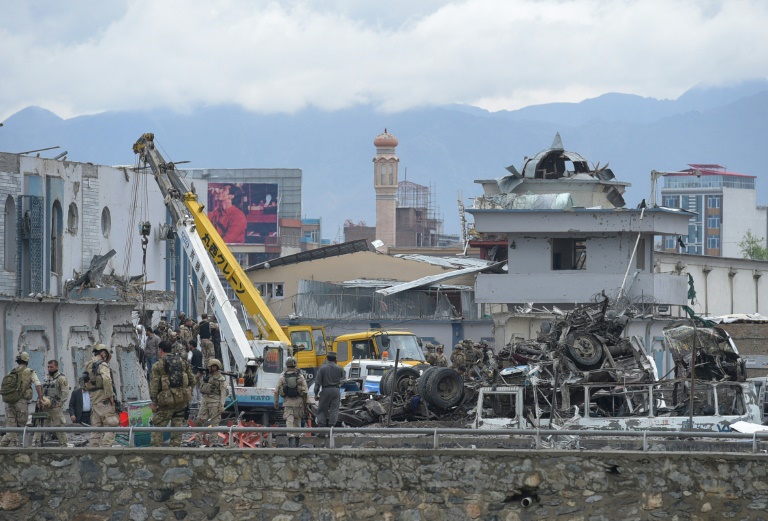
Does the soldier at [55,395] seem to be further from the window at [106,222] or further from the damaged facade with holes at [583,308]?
the window at [106,222]

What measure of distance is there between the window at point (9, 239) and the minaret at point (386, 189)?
114193 mm

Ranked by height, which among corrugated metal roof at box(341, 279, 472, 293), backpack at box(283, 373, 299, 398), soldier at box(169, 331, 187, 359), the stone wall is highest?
corrugated metal roof at box(341, 279, 472, 293)

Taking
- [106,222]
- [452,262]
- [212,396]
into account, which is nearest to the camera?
[212,396]

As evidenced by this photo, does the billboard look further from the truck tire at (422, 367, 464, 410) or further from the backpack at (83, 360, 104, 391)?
the backpack at (83, 360, 104, 391)

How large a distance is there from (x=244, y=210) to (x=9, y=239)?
110645 millimetres

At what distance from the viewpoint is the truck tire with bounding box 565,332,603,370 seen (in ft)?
86.7

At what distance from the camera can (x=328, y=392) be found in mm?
23797

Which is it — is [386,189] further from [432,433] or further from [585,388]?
[432,433]

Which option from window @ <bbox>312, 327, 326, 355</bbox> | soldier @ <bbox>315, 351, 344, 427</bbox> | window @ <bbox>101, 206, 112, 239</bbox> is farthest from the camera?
window @ <bbox>101, 206, 112, 239</bbox>

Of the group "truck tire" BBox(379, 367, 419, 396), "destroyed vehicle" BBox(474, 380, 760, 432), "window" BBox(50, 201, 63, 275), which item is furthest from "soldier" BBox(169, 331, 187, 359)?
"destroyed vehicle" BBox(474, 380, 760, 432)

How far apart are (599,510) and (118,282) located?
2321 cm

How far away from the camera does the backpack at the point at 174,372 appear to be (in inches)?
846

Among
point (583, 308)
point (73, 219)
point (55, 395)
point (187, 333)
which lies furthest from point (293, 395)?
point (73, 219)

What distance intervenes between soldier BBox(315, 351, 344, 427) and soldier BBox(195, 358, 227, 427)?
69.0 inches
